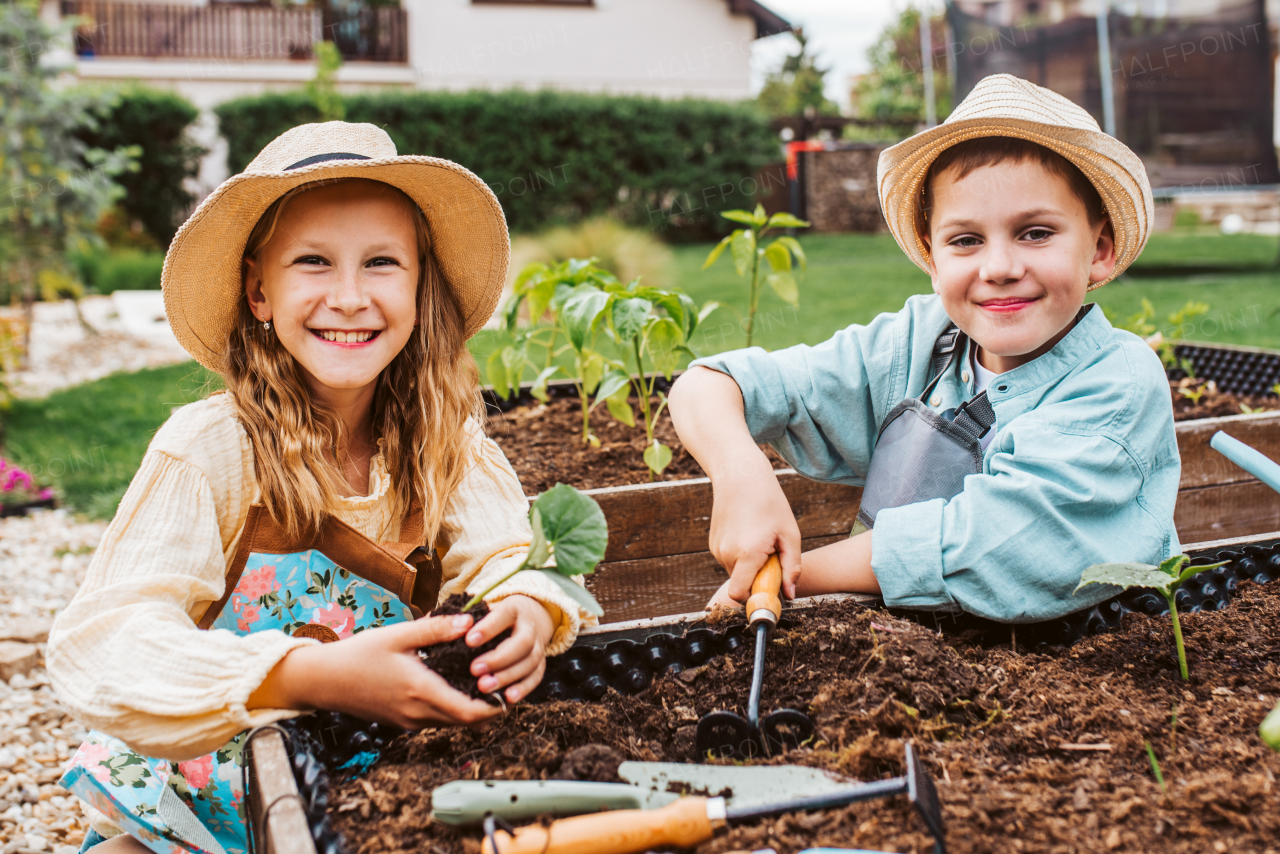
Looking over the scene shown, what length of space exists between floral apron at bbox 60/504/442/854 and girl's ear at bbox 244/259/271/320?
34 centimetres

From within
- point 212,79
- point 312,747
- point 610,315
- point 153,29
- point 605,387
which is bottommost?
point 312,747

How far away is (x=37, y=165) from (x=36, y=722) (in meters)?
4.86

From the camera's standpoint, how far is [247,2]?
683 inches

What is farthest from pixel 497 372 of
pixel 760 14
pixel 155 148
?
pixel 760 14

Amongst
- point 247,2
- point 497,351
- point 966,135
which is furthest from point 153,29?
point 966,135

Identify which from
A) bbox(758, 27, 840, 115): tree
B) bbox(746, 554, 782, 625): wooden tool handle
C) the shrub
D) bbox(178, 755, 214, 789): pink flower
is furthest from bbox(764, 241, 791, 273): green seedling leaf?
bbox(758, 27, 840, 115): tree

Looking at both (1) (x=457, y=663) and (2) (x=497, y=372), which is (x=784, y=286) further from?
(1) (x=457, y=663)

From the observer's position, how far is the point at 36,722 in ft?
7.76

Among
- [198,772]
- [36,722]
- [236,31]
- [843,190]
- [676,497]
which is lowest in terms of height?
[36,722]

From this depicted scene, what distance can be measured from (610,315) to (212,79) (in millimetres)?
15934

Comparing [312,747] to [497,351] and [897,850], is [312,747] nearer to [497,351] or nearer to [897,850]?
[897,850]

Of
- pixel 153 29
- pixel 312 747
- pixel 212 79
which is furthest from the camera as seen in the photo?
pixel 153 29

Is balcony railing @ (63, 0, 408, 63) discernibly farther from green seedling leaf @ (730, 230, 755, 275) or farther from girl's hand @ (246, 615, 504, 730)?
girl's hand @ (246, 615, 504, 730)

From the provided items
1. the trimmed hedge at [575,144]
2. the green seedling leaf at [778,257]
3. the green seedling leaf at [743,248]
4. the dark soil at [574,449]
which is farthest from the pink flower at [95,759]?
the trimmed hedge at [575,144]
